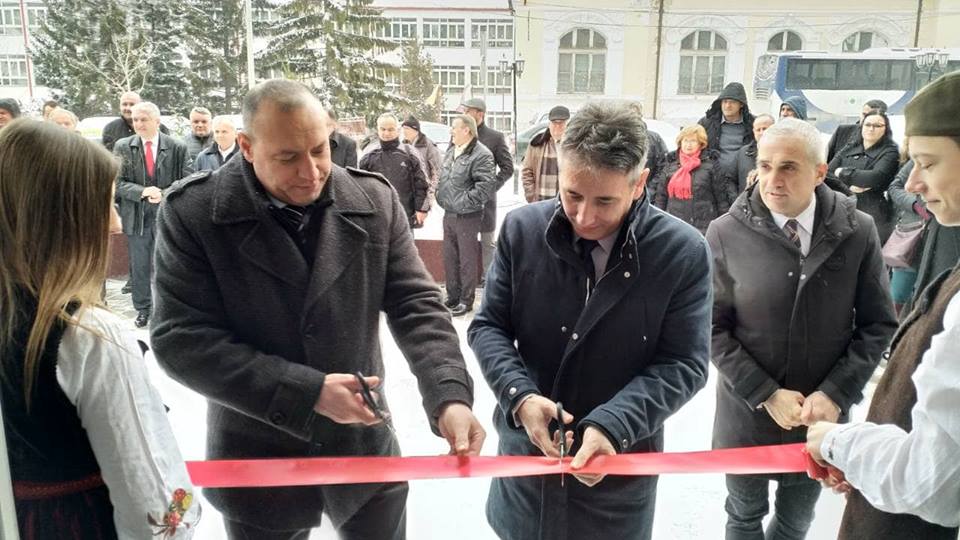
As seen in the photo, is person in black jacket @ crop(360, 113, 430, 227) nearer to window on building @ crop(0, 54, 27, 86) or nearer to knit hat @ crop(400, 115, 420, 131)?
knit hat @ crop(400, 115, 420, 131)

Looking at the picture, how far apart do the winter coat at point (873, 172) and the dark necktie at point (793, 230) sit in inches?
55.9

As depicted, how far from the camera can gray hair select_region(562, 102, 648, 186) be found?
1153 mm

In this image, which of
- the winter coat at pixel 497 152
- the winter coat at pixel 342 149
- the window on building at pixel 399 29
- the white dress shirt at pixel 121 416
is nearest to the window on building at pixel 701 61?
the window on building at pixel 399 29

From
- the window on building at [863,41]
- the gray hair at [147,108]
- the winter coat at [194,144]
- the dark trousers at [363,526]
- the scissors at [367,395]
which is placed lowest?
the dark trousers at [363,526]

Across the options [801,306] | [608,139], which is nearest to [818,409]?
[801,306]

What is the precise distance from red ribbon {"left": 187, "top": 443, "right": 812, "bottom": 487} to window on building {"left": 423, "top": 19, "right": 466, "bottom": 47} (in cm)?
159

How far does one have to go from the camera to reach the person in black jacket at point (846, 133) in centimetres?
329

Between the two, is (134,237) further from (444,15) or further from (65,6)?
(444,15)

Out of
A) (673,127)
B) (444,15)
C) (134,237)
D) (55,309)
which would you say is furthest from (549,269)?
(134,237)

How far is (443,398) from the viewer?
122cm

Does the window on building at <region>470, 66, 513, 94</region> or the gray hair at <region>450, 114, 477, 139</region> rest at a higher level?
the window on building at <region>470, 66, 513, 94</region>

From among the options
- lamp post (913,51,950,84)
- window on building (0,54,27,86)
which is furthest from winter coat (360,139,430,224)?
lamp post (913,51,950,84)

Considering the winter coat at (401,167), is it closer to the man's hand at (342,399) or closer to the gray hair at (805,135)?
the gray hair at (805,135)

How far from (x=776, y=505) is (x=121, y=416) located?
1.53 meters
